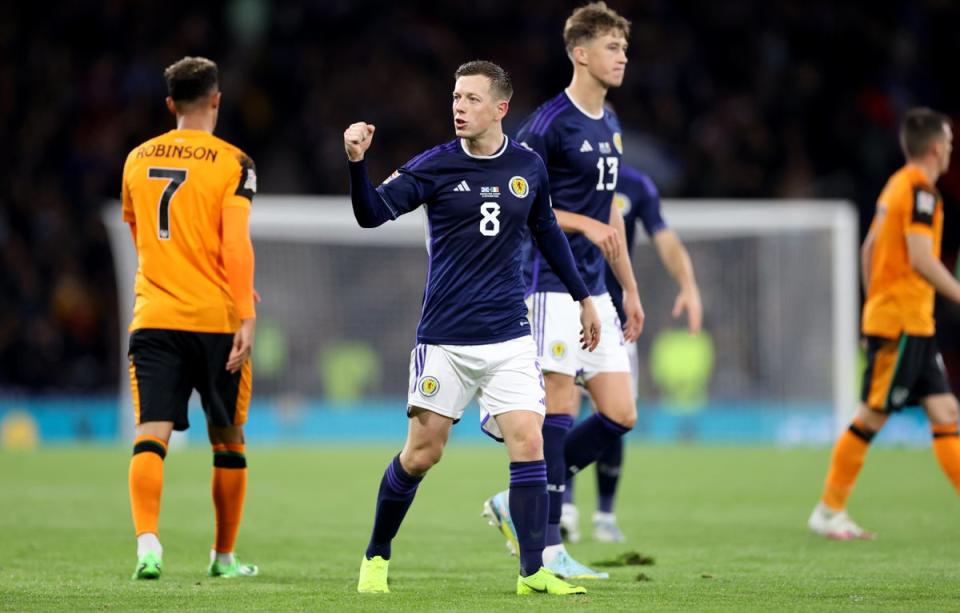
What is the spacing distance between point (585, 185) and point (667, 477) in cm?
708

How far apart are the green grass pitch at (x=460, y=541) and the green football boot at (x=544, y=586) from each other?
0.31ft

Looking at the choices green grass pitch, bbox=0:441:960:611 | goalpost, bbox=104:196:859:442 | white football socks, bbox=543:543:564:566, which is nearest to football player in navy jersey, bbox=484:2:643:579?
white football socks, bbox=543:543:564:566

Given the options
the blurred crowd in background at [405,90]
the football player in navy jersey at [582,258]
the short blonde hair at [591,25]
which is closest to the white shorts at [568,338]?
the football player in navy jersey at [582,258]

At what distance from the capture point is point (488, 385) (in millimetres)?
6188

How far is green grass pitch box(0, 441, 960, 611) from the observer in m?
6.02

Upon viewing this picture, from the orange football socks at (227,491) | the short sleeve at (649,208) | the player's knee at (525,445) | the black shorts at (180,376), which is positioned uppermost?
the short sleeve at (649,208)

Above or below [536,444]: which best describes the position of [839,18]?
above

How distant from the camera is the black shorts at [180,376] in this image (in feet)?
22.0

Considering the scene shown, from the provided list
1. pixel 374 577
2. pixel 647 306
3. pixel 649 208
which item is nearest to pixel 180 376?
pixel 374 577

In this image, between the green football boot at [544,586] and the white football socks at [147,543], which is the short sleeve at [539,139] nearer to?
the green football boot at [544,586]

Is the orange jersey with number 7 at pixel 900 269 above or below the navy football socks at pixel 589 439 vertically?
above

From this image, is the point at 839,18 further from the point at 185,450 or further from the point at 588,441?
the point at 588,441

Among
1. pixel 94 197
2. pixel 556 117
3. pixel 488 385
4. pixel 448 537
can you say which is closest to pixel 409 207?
pixel 488 385

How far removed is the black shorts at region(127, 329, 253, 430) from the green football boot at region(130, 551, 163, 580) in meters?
0.61
